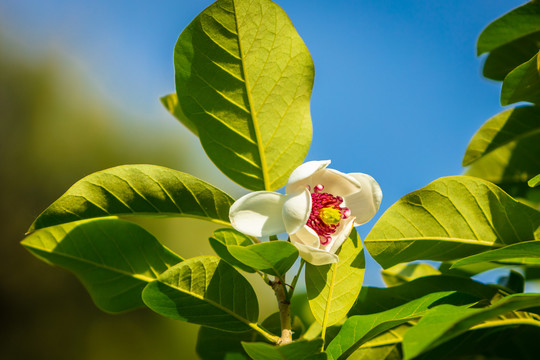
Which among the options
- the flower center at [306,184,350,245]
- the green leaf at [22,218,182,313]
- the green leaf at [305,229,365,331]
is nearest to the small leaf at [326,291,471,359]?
the green leaf at [305,229,365,331]

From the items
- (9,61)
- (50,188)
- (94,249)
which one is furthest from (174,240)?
(94,249)

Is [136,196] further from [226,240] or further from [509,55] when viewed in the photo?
[509,55]

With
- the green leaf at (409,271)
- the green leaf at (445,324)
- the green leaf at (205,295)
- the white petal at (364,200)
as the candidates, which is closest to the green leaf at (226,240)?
the green leaf at (205,295)

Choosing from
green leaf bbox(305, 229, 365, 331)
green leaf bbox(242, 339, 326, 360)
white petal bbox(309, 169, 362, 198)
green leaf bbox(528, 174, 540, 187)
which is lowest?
green leaf bbox(242, 339, 326, 360)

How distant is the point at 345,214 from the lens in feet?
3.06

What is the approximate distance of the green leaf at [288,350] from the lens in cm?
72

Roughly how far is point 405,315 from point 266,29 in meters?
0.62

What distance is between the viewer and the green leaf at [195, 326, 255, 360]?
47.0 inches

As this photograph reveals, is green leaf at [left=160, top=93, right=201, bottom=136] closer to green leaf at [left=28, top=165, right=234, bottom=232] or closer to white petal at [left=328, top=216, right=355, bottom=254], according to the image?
green leaf at [left=28, top=165, right=234, bottom=232]

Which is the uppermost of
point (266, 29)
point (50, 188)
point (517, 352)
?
point (266, 29)

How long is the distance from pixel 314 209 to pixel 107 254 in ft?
1.63

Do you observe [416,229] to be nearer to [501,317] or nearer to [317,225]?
[317,225]

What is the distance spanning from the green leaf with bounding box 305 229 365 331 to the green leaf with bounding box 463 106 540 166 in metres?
0.57

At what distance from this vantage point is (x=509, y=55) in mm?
1226
